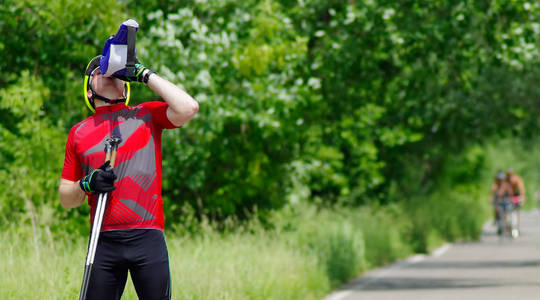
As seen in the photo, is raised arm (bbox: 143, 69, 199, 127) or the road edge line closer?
raised arm (bbox: 143, 69, 199, 127)

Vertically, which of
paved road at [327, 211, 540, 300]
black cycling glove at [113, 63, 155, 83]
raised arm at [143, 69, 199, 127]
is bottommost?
paved road at [327, 211, 540, 300]

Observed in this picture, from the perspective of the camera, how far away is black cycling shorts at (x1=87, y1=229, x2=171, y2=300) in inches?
187

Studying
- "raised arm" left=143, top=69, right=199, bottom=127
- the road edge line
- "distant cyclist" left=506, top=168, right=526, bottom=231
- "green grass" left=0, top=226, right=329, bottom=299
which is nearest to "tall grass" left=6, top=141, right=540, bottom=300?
"green grass" left=0, top=226, right=329, bottom=299

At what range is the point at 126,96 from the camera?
4.89 meters

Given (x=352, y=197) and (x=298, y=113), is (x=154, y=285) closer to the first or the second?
(x=298, y=113)

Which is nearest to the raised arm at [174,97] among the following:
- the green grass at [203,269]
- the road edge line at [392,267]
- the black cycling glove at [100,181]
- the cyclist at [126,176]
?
the cyclist at [126,176]

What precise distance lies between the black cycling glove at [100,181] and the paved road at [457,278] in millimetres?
7312

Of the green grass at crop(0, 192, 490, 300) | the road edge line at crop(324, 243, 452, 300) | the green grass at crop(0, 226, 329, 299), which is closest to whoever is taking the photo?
the green grass at crop(0, 226, 329, 299)

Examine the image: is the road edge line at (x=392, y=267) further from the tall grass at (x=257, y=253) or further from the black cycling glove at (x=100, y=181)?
the black cycling glove at (x=100, y=181)

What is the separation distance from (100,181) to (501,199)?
2065 centimetres

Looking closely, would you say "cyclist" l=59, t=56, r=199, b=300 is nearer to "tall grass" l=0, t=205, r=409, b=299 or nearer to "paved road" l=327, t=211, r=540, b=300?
"tall grass" l=0, t=205, r=409, b=299

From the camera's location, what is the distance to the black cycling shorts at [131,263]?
4758 millimetres

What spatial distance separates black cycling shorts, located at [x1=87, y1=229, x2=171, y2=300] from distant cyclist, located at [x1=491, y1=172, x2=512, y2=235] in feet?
65.6

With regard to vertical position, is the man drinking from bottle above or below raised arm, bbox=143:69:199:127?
below
